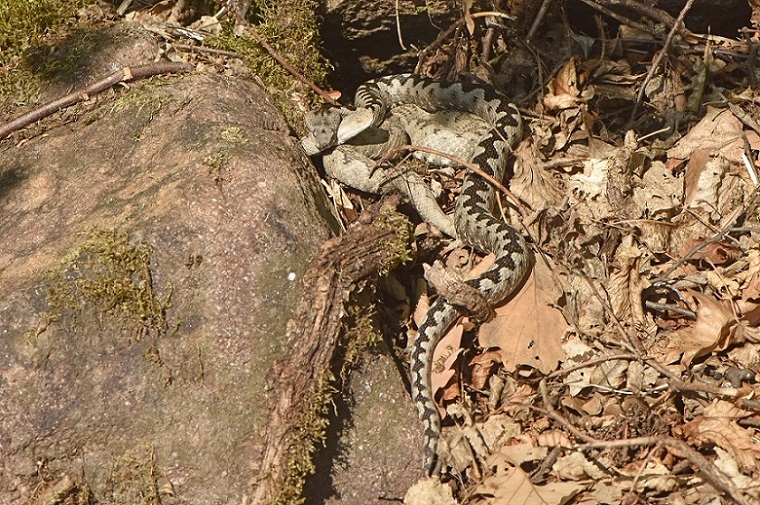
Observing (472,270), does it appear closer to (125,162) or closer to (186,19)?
(125,162)

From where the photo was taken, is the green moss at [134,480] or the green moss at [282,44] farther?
the green moss at [282,44]

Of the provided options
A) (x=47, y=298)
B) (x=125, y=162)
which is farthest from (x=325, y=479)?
(x=125, y=162)

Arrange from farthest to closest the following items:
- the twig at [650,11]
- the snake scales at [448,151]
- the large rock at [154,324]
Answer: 1. the twig at [650,11]
2. the snake scales at [448,151]
3. the large rock at [154,324]

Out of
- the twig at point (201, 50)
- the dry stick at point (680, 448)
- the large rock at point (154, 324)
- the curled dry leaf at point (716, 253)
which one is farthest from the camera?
the twig at point (201, 50)

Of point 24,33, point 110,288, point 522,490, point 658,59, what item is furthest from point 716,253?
point 24,33

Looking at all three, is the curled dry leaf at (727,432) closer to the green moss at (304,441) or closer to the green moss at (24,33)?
the green moss at (304,441)

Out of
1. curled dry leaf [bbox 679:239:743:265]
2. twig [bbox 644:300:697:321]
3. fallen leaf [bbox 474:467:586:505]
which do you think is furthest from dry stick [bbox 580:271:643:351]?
fallen leaf [bbox 474:467:586:505]

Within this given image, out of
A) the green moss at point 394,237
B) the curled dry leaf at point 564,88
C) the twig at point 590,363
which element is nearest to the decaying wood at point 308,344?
the green moss at point 394,237
